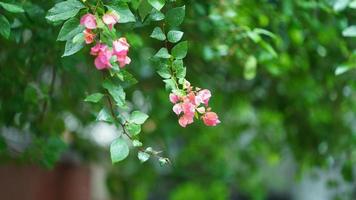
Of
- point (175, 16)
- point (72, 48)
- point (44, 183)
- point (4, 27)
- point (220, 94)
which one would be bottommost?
point (44, 183)

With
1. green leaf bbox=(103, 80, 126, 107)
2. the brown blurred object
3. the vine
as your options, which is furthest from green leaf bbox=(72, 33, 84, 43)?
the brown blurred object

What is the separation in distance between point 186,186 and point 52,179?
1.21m

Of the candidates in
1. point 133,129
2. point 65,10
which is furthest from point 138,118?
point 65,10

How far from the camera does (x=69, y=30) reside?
121 cm

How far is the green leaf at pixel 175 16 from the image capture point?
4.27ft

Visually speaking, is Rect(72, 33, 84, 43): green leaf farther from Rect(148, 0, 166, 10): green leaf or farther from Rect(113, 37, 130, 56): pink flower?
Rect(148, 0, 166, 10): green leaf

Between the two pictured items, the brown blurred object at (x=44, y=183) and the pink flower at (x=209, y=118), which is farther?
the brown blurred object at (x=44, y=183)

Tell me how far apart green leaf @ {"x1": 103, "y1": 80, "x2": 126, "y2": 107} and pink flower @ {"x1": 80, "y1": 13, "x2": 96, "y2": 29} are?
0.13 m

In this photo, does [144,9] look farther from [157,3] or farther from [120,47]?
[120,47]

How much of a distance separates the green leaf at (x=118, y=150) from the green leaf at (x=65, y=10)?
25cm

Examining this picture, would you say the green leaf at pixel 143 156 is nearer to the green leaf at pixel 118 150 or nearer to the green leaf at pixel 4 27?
the green leaf at pixel 118 150

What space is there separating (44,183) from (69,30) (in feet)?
9.60

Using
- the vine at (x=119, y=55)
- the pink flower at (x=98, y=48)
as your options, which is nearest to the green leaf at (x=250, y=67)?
the vine at (x=119, y=55)

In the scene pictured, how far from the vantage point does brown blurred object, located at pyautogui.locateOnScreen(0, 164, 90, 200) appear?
3709mm
